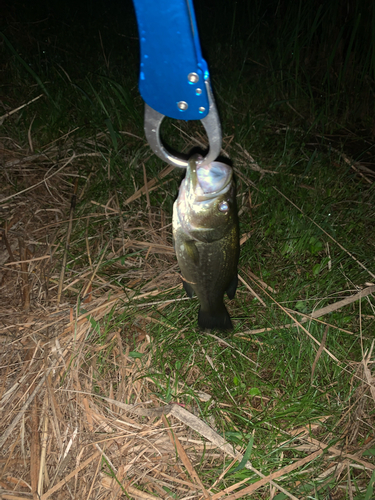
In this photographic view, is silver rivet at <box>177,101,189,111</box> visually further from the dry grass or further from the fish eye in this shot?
the dry grass

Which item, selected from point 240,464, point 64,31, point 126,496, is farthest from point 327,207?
point 64,31

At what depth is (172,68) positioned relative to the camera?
114 cm

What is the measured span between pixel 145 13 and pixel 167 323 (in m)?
1.76

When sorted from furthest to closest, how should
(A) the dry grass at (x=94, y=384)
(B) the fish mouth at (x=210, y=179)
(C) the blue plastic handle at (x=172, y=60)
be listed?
(A) the dry grass at (x=94, y=384) < (B) the fish mouth at (x=210, y=179) < (C) the blue plastic handle at (x=172, y=60)

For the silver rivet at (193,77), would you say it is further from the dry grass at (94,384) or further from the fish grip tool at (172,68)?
the dry grass at (94,384)

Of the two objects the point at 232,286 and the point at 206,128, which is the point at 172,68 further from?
the point at 232,286

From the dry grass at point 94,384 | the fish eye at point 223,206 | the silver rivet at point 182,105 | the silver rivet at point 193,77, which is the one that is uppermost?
the silver rivet at point 193,77

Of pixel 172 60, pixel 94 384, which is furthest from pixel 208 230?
pixel 94 384

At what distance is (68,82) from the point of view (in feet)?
10.3

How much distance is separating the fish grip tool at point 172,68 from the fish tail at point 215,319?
1092 millimetres

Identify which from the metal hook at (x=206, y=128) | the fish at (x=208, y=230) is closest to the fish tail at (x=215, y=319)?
the fish at (x=208, y=230)

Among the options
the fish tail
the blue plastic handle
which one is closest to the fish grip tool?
the blue plastic handle

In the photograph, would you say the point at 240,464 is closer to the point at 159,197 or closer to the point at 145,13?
the point at 159,197

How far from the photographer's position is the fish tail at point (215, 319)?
212 cm
